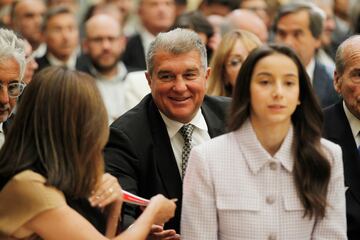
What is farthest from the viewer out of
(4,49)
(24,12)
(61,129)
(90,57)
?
(24,12)

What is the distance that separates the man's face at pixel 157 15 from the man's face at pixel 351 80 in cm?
502

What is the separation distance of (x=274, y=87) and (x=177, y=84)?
0.93 meters

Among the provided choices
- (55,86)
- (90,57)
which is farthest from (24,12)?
(55,86)

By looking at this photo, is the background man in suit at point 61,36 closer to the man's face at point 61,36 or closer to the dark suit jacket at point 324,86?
the man's face at point 61,36

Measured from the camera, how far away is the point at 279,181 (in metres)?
3.79

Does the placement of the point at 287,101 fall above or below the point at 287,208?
above

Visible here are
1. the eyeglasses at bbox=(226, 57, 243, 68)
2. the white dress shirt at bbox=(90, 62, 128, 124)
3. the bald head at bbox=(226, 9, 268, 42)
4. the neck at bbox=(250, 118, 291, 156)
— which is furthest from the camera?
the white dress shirt at bbox=(90, 62, 128, 124)

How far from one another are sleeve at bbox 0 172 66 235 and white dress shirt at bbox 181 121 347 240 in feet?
1.87

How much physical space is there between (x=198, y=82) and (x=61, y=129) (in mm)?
1183

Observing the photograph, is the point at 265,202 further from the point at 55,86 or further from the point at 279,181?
the point at 55,86

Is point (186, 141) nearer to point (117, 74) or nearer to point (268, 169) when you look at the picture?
point (268, 169)

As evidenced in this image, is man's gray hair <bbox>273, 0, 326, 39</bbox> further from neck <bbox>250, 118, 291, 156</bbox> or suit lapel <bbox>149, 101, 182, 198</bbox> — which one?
neck <bbox>250, 118, 291, 156</bbox>

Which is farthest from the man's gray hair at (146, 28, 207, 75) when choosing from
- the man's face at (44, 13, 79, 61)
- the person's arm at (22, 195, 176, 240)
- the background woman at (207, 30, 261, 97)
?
the man's face at (44, 13, 79, 61)

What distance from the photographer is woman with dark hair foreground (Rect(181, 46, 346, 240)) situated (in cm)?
374
